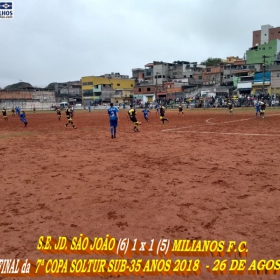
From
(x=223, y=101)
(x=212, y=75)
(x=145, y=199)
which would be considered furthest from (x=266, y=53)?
(x=145, y=199)

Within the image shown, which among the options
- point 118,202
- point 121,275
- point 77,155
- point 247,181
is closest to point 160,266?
point 121,275

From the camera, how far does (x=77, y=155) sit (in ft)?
33.0

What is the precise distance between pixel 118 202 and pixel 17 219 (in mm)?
1848

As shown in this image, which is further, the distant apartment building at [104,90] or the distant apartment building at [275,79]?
the distant apartment building at [104,90]

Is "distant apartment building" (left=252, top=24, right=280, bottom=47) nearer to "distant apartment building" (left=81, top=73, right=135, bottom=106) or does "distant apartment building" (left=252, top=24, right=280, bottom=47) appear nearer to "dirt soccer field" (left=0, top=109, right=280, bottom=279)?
"distant apartment building" (left=81, top=73, right=135, bottom=106)

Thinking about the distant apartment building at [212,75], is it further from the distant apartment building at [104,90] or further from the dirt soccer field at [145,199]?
the dirt soccer field at [145,199]

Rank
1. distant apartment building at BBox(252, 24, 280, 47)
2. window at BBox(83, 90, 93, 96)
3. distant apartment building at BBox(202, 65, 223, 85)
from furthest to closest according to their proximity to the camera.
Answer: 1. window at BBox(83, 90, 93, 96)
2. distant apartment building at BBox(252, 24, 280, 47)
3. distant apartment building at BBox(202, 65, 223, 85)

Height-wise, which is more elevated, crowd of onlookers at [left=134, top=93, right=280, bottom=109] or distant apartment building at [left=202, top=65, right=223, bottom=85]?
distant apartment building at [left=202, top=65, right=223, bottom=85]

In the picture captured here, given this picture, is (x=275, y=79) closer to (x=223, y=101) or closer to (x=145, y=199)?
(x=223, y=101)

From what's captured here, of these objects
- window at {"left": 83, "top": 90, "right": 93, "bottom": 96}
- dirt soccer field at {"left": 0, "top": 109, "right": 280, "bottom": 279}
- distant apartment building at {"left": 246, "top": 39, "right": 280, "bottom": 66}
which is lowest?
dirt soccer field at {"left": 0, "top": 109, "right": 280, "bottom": 279}

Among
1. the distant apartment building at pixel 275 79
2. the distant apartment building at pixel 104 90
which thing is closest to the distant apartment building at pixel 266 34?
the distant apartment building at pixel 275 79

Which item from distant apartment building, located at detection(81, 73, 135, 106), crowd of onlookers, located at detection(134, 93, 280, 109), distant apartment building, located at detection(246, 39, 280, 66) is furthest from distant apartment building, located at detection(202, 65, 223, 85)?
distant apartment building, located at detection(81, 73, 135, 106)

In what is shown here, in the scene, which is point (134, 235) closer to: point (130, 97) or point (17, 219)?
point (17, 219)

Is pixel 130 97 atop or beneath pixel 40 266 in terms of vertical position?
atop
